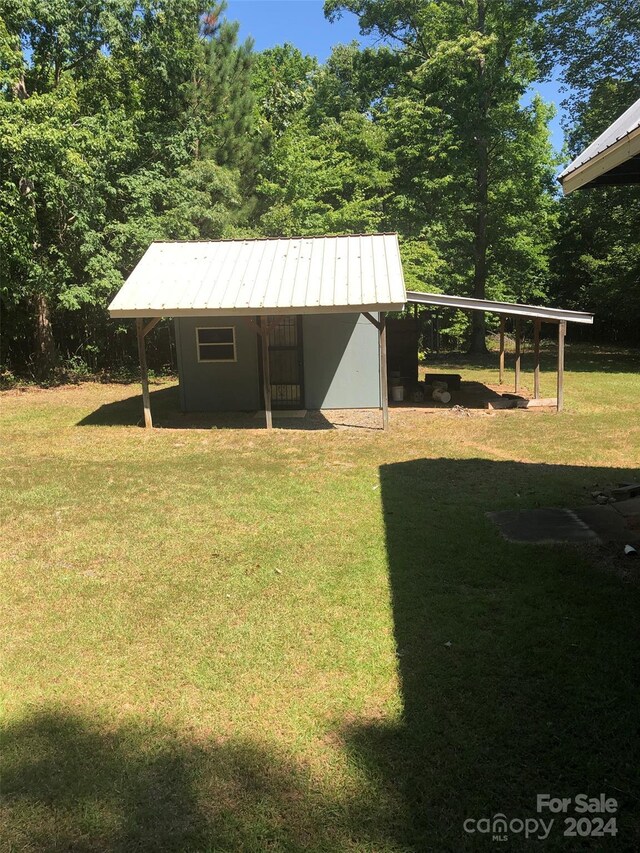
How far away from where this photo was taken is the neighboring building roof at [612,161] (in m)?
3.48

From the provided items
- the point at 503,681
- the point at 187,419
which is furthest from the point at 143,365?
the point at 503,681

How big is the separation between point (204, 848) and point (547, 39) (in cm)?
2474

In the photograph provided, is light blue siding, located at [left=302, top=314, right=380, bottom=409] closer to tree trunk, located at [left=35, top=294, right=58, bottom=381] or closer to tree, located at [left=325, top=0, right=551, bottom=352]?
tree trunk, located at [left=35, top=294, right=58, bottom=381]

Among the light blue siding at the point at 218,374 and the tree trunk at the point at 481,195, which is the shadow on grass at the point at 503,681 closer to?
the light blue siding at the point at 218,374

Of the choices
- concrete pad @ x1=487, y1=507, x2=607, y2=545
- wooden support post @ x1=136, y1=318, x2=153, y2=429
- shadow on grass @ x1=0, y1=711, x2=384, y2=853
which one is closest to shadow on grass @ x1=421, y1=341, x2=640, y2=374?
wooden support post @ x1=136, y1=318, x2=153, y2=429

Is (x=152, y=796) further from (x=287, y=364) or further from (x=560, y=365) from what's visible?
(x=560, y=365)

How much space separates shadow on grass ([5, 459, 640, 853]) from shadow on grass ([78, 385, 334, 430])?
756 centimetres

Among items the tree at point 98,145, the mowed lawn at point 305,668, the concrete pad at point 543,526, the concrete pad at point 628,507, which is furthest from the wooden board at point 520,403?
the tree at point 98,145

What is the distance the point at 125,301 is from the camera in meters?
10.5

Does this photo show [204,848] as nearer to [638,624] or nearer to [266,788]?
[266,788]

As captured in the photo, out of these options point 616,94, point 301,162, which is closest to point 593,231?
point 616,94

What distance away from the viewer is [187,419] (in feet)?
39.7

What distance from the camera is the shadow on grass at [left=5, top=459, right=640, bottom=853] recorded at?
234 cm

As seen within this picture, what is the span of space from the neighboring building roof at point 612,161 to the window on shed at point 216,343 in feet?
29.1
